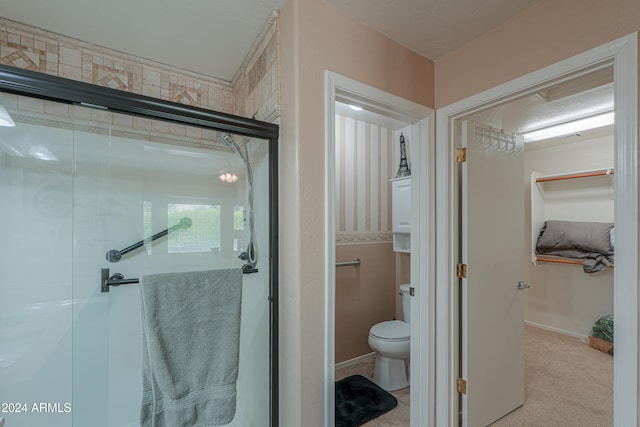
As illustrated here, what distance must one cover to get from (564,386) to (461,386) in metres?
1.39

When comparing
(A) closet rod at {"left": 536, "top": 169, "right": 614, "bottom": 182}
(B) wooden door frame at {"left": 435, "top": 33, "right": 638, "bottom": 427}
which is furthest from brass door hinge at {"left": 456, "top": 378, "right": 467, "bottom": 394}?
(A) closet rod at {"left": 536, "top": 169, "right": 614, "bottom": 182}

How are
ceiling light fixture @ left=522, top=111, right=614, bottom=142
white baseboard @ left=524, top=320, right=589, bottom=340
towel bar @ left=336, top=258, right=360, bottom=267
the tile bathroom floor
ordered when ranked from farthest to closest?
white baseboard @ left=524, top=320, right=589, bottom=340, towel bar @ left=336, top=258, right=360, bottom=267, ceiling light fixture @ left=522, top=111, right=614, bottom=142, the tile bathroom floor

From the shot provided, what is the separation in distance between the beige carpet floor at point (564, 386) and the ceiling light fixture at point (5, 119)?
10.4ft

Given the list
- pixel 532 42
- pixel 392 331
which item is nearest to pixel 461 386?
pixel 392 331

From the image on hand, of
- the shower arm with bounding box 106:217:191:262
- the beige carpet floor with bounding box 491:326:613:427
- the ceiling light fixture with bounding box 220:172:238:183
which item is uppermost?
the ceiling light fixture with bounding box 220:172:238:183

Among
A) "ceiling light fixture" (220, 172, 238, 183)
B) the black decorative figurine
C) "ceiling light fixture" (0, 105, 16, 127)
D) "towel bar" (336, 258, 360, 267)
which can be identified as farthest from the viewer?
the black decorative figurine

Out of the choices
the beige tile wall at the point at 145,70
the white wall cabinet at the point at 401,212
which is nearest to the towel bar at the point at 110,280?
the beige tile wall at the point at 145,70

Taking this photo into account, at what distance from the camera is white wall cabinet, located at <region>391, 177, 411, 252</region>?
2611mm

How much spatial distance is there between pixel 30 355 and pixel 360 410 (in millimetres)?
1958

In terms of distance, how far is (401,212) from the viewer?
266cm

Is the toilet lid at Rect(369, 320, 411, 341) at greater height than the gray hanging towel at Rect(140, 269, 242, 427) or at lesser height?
lesser

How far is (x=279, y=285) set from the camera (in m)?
1.42

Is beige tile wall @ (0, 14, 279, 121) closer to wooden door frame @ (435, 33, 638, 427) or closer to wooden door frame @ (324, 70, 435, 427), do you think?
wooden door frame @ (324, 70, 435, 427)

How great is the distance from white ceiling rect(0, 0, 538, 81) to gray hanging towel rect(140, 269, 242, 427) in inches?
51.2
